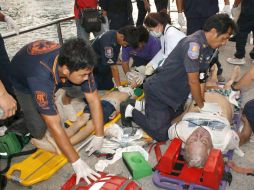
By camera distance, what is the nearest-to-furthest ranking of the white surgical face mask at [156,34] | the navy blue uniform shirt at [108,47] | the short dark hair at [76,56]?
1. the short dark hair at [76,56]
2. the navy blue uniform shirt at [108,47]
3. the white surgical face mask at [156,34]

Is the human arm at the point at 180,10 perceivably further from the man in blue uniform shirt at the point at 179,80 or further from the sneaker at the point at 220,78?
the man in blue uniform shirt at the point at 179,80

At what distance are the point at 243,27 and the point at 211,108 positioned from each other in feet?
7.69

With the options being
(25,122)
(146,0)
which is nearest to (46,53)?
(25,122)

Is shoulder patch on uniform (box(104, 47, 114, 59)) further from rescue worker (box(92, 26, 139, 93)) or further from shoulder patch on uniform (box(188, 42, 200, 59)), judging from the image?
shoulder patch on uniform (box(188, 42, 200, 59))

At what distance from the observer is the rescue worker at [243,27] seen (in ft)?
15.6

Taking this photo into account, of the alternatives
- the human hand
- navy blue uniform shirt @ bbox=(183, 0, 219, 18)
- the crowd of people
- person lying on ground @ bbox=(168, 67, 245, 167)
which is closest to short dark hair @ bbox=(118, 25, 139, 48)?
the crowd of people

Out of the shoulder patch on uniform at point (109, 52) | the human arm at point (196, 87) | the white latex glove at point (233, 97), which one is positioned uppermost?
the shoulder patch on uniform at point (109, 52)

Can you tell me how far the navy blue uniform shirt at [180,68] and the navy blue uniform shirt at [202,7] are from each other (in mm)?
1328

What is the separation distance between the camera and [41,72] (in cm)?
249

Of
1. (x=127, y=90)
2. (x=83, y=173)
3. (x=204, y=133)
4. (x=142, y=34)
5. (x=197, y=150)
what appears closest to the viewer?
(x=83, y=173)

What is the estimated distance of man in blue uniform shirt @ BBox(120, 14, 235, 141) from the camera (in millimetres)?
2939

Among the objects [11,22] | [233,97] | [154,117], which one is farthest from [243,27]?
[11,22]

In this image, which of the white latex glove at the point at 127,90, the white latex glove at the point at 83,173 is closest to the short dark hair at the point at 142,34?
the white latex glove at the point at 127,90

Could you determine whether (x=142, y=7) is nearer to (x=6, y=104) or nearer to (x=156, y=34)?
(x=156, y=34)
